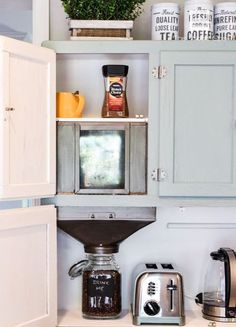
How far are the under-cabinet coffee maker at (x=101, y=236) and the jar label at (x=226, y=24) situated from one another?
0.83m

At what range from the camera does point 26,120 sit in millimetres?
2441

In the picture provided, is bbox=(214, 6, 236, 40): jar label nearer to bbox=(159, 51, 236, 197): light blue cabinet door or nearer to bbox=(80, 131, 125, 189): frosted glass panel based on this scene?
bbox=(159, 51, 236, 197): light blue cabinet door

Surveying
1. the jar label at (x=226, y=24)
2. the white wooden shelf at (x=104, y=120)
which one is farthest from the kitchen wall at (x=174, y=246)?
the jar label at (x=226, y=24)

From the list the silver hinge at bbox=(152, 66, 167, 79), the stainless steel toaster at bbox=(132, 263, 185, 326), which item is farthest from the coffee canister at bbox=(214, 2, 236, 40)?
the stainless steel toaster at bbox=(132, 263, 185, 326)

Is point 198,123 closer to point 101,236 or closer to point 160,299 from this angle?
point 101,236

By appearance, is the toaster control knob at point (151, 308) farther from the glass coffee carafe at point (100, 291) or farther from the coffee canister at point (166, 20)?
the coffee canister at point (166, 20)

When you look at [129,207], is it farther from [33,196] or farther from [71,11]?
[71,11]

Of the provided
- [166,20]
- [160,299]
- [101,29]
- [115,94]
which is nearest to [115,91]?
[115,94]

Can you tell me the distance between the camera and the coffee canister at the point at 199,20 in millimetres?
2592

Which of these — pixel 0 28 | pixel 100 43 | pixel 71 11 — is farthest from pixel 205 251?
pixel 0 28

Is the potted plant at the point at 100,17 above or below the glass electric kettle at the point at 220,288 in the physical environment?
above

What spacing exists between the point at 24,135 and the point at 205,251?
42.0 inches

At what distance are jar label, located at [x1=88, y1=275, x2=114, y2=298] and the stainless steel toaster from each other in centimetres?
13

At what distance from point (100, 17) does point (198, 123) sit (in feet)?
2.05
